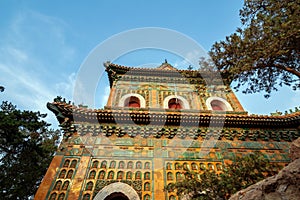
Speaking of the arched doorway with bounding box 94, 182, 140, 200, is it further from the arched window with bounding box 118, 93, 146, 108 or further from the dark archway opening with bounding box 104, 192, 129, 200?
the arched window with bounding box 118, 93, 146, 108

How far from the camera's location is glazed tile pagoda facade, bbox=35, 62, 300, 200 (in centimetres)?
596

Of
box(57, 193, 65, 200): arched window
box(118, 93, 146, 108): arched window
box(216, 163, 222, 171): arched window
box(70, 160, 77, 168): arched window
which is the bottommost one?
box(57, 193, 65, 200): arched window

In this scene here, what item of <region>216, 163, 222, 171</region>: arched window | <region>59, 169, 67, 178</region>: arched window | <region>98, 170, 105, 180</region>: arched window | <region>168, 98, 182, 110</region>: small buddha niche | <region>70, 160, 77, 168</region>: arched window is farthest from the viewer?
<region>168, 98, 182, 110</region>: small buddha niche

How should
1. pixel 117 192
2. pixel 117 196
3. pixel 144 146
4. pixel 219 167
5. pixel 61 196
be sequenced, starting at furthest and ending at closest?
pixel 144 146, pixel 219 167, pixel 117 196, pixel 117 192, pixel 61 196

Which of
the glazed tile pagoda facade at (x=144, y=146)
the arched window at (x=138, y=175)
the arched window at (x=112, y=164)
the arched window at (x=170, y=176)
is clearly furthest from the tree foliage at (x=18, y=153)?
the arched window at (x=170, y=176)

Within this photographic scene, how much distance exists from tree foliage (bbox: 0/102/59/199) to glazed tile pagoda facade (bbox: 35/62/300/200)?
4.41 metres

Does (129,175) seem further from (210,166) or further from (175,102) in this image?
(175,102)

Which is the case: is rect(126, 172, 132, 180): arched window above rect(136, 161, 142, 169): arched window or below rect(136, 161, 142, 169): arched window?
below

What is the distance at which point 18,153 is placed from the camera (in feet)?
35.5

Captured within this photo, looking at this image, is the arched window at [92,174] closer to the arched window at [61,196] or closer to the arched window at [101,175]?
the arched window at [101,175]

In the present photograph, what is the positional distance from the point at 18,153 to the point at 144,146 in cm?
864

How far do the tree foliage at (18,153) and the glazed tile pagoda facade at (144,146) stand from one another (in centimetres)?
441

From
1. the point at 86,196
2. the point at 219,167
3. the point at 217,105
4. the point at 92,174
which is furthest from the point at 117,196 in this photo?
the point at 217,105

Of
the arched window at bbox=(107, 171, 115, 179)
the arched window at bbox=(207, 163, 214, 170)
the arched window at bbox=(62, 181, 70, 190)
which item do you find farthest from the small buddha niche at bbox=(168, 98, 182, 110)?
the arched window at bbox=(62, 181, 70, 190)
